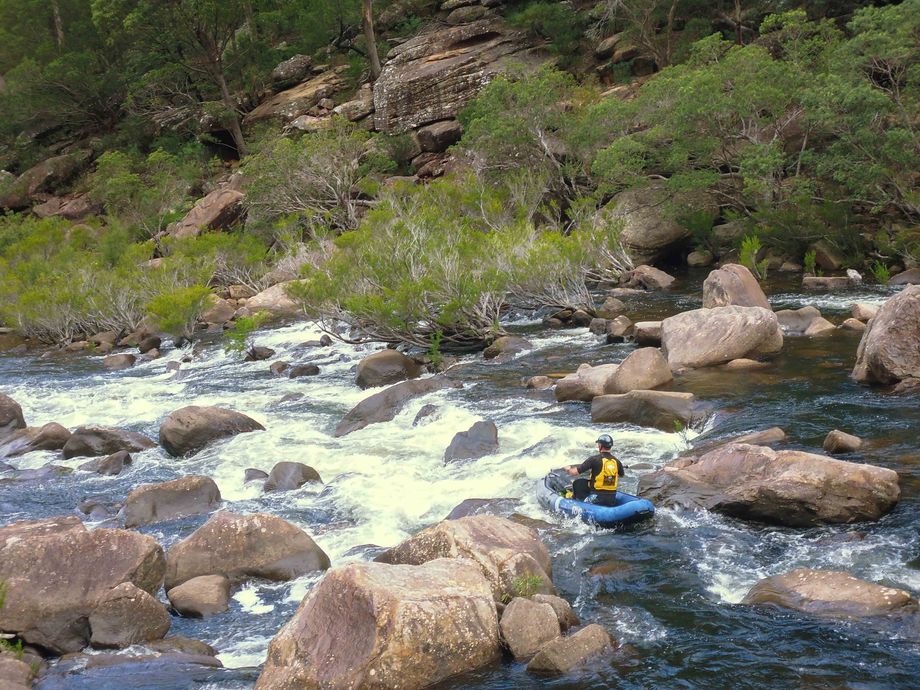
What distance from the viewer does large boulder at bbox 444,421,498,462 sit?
1259cm

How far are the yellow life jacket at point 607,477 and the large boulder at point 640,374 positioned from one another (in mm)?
4487

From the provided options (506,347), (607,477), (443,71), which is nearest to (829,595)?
(607,477)

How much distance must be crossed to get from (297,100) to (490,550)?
42368mm

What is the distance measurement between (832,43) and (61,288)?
2533cm

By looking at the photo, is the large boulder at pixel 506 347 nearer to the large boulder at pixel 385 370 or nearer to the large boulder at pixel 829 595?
the large boulder at pixel 385 370

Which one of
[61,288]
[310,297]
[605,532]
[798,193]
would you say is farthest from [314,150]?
[605,532]

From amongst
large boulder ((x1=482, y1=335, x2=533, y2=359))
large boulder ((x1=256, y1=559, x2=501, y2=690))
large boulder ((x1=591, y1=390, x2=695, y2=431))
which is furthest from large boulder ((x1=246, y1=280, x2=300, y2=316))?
large boulder ((x1=256, y1=559, x2=501, y2=690))

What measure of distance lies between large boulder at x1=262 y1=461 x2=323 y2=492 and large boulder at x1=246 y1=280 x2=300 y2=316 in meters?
16.6

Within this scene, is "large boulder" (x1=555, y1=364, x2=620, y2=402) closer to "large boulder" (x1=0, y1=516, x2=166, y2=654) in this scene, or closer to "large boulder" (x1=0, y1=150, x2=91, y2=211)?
"large boulder" (x1=0, y1=516, x2=166, y2=654)

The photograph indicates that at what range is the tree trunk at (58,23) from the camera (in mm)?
54500

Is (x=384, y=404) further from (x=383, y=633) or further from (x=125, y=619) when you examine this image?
(x=383, y=633)

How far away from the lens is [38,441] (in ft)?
50.3

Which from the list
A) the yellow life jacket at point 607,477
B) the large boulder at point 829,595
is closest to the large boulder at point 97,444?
the yellow life jacket at point 607,477

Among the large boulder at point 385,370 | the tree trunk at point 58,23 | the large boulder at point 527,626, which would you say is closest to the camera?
the large boulder at point 527,626
